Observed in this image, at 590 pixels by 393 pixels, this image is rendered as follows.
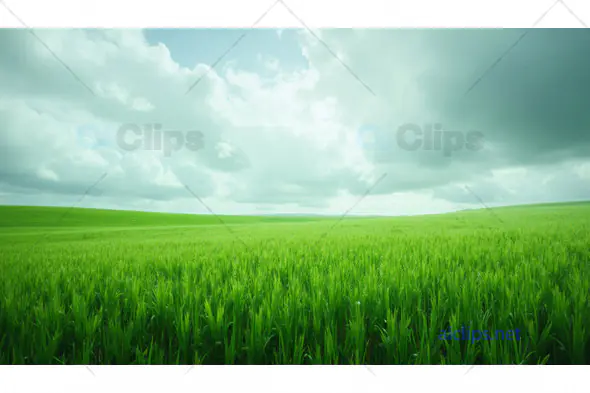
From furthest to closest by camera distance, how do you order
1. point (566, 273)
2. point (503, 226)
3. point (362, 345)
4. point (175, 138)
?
point (503, 226) → point (175, 138) → point (566, 273) → point (362, 345)

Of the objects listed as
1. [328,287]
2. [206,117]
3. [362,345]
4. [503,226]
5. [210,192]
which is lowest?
[362,345]

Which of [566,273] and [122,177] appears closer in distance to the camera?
[566,273]

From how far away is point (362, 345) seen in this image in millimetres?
1357

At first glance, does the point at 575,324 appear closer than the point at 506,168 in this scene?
Yes

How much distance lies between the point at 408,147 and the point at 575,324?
191cm

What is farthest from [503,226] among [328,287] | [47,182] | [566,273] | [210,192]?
[47,182]

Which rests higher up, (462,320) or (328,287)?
(328,287)

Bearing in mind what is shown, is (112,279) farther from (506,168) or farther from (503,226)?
(503,226)

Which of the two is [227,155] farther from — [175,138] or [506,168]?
[506,168]

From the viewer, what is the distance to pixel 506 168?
9.28ft

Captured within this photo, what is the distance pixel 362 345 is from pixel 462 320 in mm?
590

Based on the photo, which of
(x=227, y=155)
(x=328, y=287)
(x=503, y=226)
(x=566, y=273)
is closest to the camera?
(x=328, y=287)

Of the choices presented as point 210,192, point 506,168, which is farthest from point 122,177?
point 506,168

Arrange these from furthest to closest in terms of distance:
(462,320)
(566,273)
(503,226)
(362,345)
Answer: (503,226), (566,273), (462,320), (362,345)
